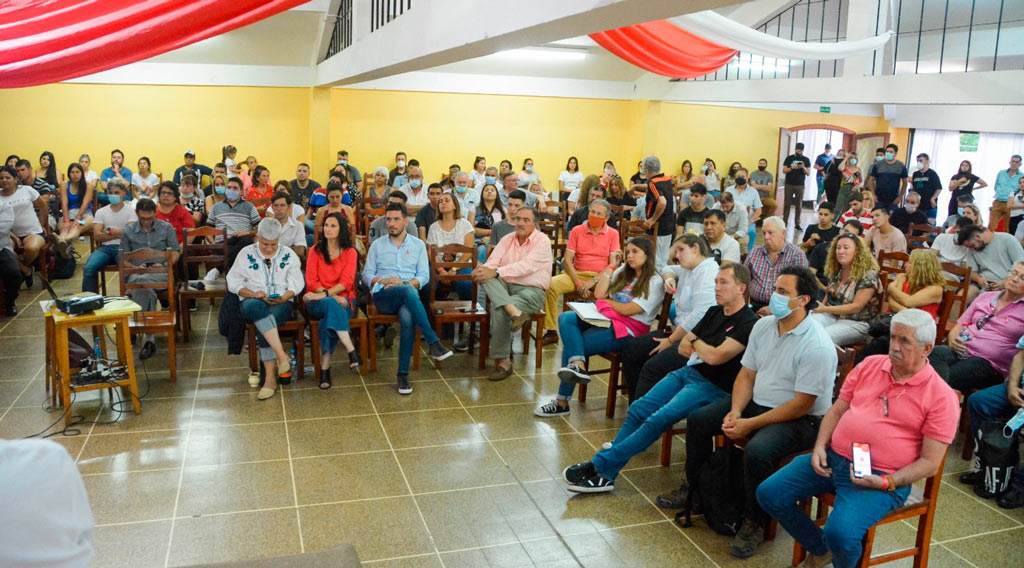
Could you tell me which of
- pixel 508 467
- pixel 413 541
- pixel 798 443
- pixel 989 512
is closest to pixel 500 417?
pixel 508 467

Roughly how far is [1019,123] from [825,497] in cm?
1262

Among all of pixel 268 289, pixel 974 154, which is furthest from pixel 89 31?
pixel 974 154

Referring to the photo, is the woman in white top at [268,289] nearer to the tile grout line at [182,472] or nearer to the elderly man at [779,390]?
the tile grout line at [182,472]

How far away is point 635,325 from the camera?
4824mm

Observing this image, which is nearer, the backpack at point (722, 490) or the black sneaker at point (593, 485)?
the backpack at point (722, 490)

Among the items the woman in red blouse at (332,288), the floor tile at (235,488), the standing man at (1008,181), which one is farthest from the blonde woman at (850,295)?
the standing man at (1008,181)

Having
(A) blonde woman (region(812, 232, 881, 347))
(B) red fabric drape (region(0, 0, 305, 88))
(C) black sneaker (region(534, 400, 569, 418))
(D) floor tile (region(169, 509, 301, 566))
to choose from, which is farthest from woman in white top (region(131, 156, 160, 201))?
(A) blonde woman (region(812, 232, 881, 347))

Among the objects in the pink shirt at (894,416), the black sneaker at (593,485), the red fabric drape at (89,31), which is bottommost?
the black sneaker at (593,485)

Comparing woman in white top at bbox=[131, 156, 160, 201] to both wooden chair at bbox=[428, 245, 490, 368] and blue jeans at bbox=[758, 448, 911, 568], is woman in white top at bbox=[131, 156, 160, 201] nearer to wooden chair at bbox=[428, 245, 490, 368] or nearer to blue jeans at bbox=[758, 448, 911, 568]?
wooden chair at bbox=[428, 245, 490, 368]

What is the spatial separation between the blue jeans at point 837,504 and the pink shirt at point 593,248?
299 centimetres

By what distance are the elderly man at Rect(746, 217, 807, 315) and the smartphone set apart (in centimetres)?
248

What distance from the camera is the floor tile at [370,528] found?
334cm

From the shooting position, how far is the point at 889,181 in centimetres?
1091

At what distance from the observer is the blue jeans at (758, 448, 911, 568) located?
115 inches
